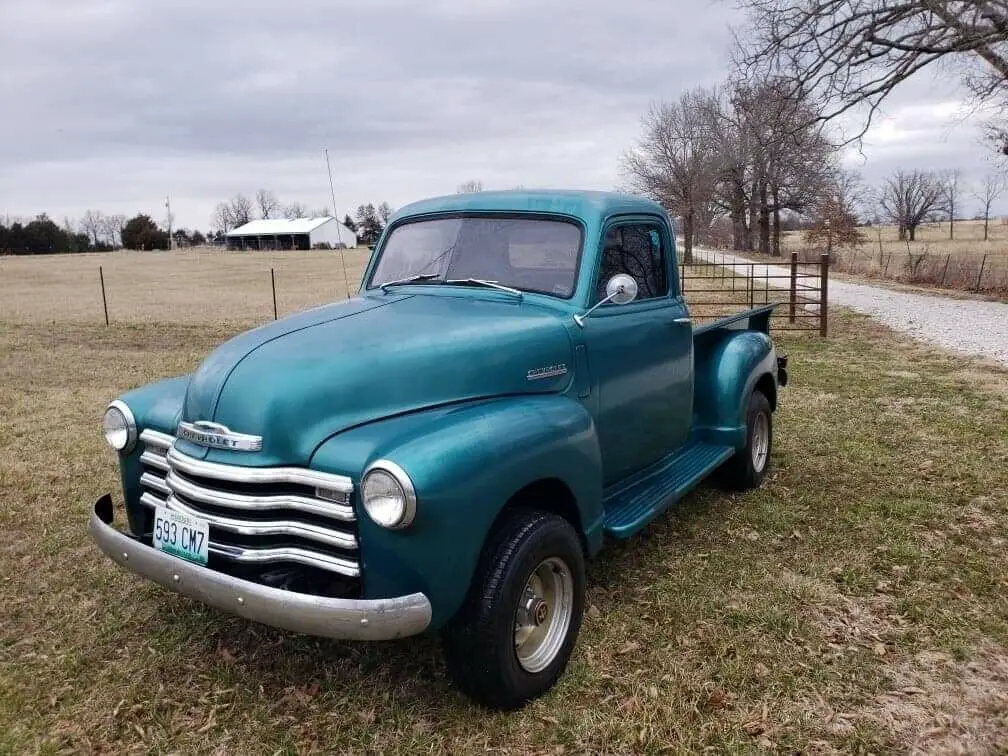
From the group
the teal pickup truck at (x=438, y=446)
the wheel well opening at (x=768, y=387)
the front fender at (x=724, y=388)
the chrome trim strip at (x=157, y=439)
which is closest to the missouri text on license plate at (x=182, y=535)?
the teal pickup truck at (x=438, y=446)

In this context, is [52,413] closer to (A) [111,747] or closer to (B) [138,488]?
(B) [138,488]

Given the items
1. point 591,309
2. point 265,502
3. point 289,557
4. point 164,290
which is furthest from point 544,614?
point 164,290

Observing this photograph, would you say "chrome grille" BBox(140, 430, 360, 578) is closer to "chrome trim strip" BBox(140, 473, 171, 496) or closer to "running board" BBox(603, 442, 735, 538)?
"chrome trim strip" BBox(140, 473, 171, 496)

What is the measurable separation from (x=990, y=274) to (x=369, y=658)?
24.5 metres

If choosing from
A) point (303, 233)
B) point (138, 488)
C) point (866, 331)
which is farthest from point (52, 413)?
point (303, 233)

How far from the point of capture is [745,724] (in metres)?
2.97

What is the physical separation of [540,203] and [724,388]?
194cm

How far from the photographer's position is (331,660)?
3432 mm

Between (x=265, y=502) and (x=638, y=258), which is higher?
(x=638, y=258)

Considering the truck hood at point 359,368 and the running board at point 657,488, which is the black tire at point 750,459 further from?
the truck hood at point 359,368

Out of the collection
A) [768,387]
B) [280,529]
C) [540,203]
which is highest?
[540,203]

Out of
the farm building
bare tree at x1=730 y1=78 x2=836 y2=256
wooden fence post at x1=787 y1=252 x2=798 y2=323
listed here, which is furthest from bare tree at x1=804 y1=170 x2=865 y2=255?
the farm building

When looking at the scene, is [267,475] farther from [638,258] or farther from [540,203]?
[638,258]

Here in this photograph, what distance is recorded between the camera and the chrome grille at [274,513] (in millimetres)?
2605
